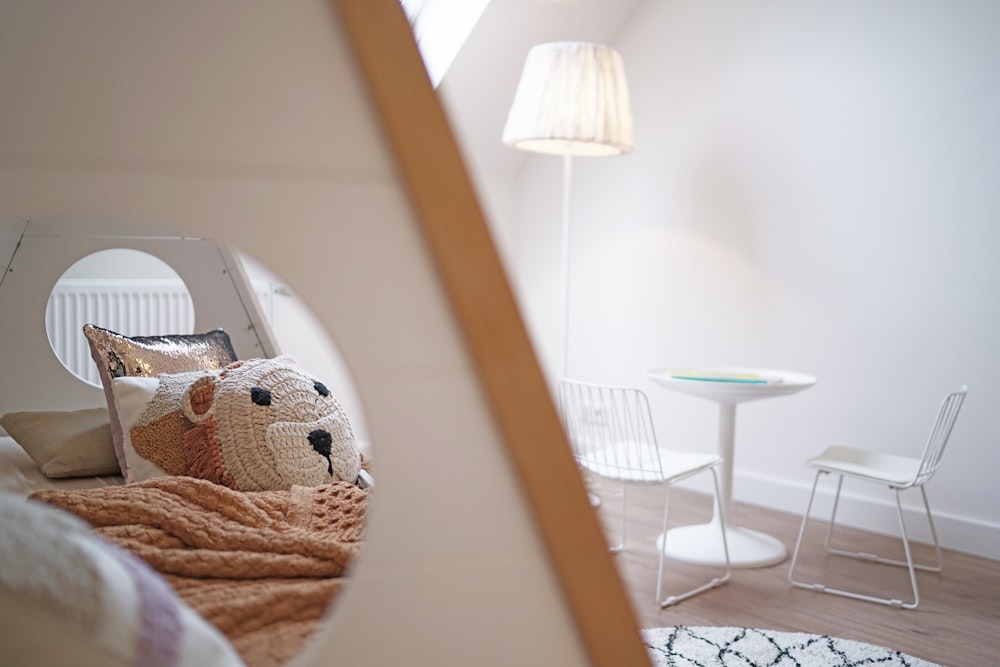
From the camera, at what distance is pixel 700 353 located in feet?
14.3

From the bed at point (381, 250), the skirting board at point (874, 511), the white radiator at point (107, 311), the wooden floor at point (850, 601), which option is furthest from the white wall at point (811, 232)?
the bed at point (381, 250)

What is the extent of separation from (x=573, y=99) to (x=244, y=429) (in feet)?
7.71

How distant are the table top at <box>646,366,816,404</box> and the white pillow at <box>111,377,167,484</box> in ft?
5.92

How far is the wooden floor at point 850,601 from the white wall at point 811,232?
30 cm

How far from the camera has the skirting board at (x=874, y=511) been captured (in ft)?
11.3

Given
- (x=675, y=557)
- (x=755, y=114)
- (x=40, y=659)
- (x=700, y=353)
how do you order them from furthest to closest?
(x=700, y=353) → (x=755, y=114) → (x=675, y=557) → (x=40, y=659)

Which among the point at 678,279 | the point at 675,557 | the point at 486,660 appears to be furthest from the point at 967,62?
the point at 486,660

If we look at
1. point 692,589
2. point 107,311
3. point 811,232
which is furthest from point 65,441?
point 811,232

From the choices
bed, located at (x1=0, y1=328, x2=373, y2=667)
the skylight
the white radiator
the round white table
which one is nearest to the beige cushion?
bed, located at (x1=0, y1=328, x2=373, y2=667)

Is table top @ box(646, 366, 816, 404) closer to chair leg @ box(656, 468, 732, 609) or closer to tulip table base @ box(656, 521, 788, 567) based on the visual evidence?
chair leg @ box(656, 468, 732, 609)

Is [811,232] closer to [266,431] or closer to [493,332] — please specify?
[266,431]

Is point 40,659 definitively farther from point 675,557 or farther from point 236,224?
point 675,557

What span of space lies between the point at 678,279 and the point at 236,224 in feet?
12.8

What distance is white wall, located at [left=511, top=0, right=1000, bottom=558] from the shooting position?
343 centimetres
